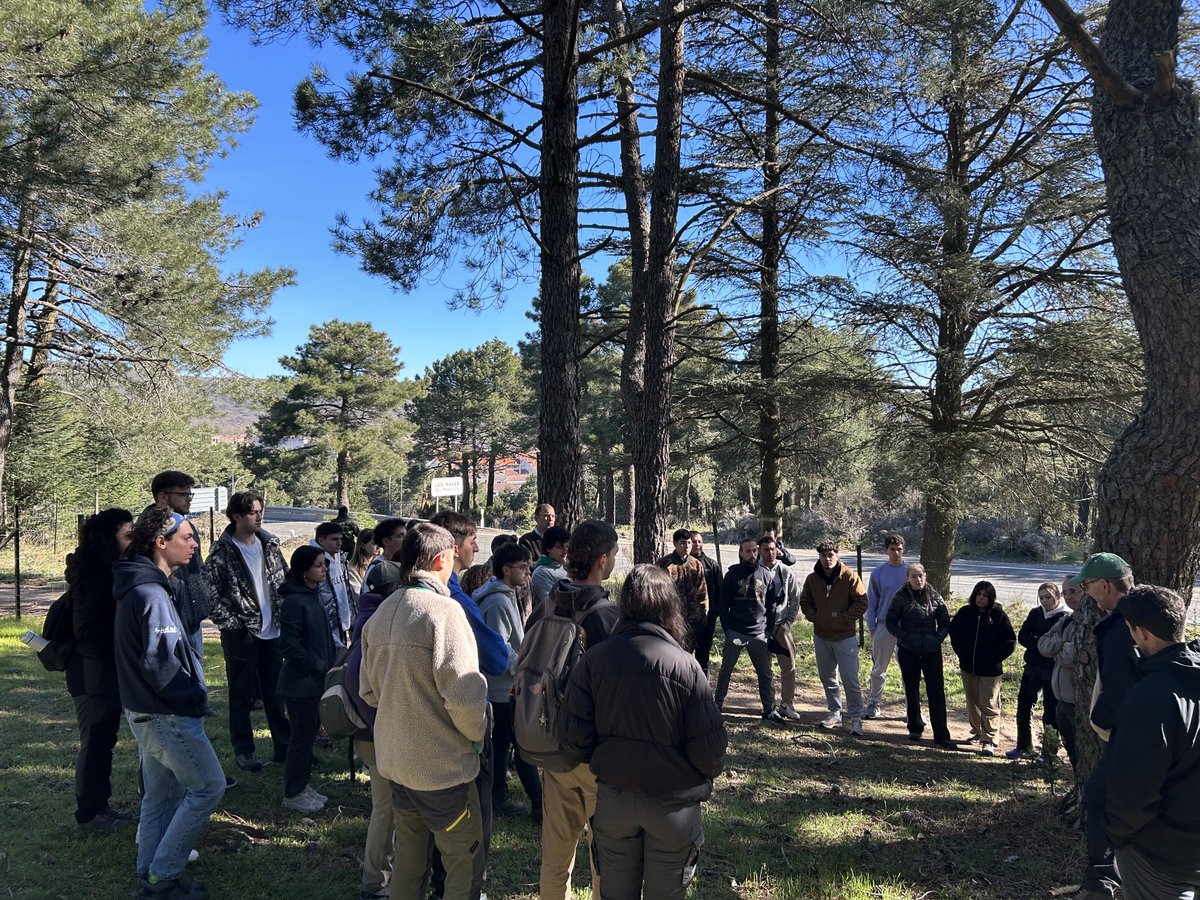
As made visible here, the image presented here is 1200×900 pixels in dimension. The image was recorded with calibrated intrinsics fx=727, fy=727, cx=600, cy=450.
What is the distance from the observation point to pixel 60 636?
3.96 m

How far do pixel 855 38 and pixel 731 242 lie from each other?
17.7ft

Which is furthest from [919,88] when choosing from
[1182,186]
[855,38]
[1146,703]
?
[1146,703]

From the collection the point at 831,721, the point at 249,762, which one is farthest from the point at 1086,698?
the point at 249,762

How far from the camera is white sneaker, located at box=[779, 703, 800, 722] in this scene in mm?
7055

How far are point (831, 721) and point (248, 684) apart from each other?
5125 millimetres

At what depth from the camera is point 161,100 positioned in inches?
406

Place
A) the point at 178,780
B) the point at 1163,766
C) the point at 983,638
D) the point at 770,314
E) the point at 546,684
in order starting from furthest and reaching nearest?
the point at 770,314, the point at 983,638, the point at 178,780, the point at 546,684, the point at 1163,766

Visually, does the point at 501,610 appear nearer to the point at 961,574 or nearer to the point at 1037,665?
the point at 1037,665

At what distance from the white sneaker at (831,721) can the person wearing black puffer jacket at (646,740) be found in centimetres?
478

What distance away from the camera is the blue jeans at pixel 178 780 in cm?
321

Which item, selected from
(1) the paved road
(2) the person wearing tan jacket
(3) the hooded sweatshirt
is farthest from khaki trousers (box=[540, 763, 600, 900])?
(1) the paved road

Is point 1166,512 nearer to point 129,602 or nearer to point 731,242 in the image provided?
point 129,602

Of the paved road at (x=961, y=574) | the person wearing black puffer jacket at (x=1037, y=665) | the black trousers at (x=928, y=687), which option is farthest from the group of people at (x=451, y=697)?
the paved road at (x=961, y=574)

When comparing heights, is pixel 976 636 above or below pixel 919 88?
below
